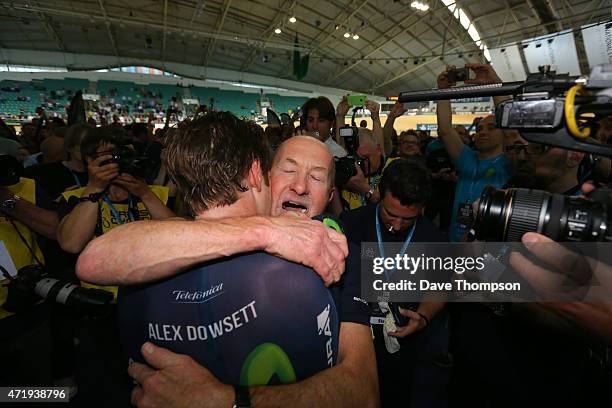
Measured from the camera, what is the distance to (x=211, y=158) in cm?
103

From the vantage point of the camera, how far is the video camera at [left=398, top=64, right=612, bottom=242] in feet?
2.73

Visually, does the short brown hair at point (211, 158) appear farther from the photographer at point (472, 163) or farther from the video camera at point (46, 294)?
the photographer at point (472, 163)

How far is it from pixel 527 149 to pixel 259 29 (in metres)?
17.3

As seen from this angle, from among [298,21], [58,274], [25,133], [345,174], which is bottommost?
[58,274]

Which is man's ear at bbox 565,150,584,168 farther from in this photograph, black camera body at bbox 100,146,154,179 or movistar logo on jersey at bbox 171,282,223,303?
black camera body at bbox 100,146,154,179

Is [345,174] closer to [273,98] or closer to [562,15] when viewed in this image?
[562,15]

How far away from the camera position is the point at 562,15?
12.6m

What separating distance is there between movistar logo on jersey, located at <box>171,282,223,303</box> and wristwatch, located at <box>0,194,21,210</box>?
1.78 m

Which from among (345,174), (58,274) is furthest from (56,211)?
(345,174)

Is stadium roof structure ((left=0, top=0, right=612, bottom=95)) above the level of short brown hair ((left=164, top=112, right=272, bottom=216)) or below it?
above

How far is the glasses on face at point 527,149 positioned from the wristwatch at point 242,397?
2581 mm

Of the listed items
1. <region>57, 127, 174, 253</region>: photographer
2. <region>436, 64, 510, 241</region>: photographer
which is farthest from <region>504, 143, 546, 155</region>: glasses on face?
<region>57, 127, 174, 253</region>: photographer

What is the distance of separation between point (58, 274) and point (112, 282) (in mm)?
2225

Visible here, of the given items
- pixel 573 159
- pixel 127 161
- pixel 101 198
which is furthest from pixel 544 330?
pixel 101 198
